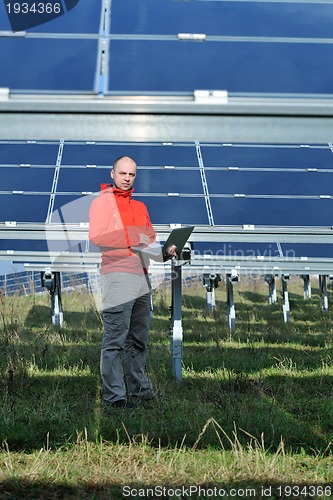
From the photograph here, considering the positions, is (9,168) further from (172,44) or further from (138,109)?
(138,109)

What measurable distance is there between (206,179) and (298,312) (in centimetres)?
663

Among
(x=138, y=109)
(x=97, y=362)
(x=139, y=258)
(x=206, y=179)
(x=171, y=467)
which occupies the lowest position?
(x=171, y=467)

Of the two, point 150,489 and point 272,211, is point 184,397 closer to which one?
point 150,489

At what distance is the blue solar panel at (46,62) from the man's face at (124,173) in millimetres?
750

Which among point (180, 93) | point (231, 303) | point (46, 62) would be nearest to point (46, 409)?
point (46, 62)

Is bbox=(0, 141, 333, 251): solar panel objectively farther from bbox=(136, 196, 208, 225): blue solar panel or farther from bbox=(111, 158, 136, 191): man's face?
bbox=(111, 158, 136, 191): man's face

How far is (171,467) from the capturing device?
11.3 ft

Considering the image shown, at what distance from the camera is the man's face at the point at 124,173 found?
4.86 m

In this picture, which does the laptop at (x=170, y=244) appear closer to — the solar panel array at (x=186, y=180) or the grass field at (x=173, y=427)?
the grass field at (x=173, y=427)

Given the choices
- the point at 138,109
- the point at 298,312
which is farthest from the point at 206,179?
the point at 298,312

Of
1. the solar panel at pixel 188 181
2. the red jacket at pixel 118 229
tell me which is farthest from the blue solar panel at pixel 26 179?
the red jacket at pixel 118 229

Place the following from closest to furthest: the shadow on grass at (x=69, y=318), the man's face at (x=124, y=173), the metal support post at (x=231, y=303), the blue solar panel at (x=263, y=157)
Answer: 1. the man's face at (x=124, y=173)
2. the blue solar panel at (x=263, y=157)
3. the metal support post at (x=231, y=303)
4. the shadow on grass at (x=69, y=318)

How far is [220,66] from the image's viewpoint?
14.4ft

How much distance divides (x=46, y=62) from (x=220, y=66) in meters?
1.06
